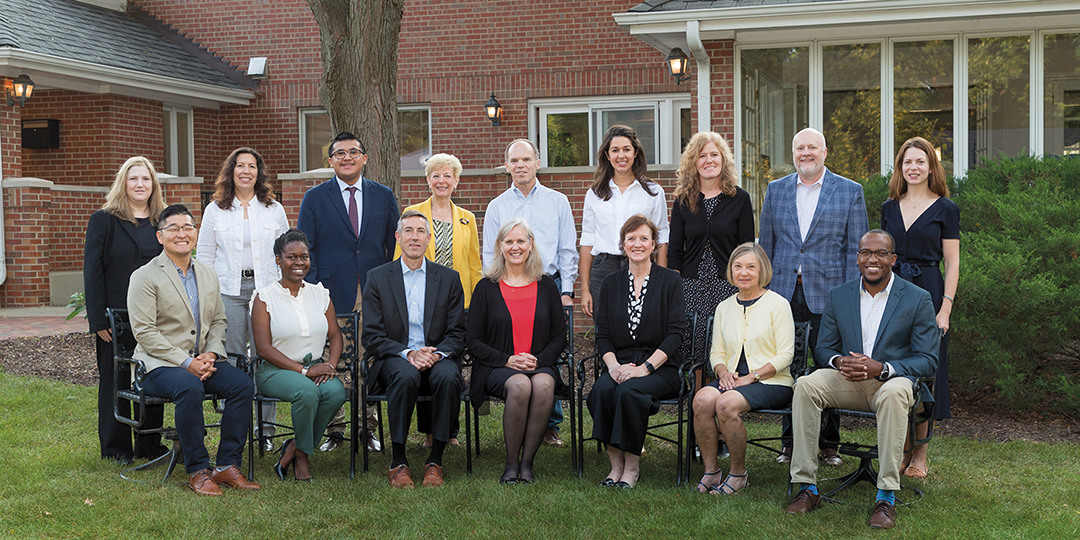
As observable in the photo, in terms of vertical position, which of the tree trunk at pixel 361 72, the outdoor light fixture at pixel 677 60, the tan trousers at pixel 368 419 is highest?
the outdoor light fixture at pixel 677 60

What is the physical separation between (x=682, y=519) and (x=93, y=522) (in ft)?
8.66

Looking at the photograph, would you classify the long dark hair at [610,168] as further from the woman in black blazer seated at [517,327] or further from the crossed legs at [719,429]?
the crossed legs at [719,429]

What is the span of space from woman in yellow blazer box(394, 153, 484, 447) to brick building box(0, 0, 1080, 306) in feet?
11.9

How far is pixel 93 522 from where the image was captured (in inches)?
161

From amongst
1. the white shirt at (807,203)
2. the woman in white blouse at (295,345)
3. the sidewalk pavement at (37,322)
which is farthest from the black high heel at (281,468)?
the sidewalk pavement at (37,322)

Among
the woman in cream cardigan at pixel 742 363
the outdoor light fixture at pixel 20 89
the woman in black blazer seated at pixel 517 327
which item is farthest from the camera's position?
the outdoor light fixture at pixel 20 89

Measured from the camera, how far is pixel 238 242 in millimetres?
5277

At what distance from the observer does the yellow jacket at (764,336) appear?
15.3 feet

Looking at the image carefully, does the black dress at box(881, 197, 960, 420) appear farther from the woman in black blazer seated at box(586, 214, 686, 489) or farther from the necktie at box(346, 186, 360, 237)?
the necktie at box(346, 186, 360, 237)

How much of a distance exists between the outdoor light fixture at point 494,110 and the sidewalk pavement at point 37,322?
224 inches

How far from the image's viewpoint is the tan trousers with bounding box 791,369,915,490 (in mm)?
4137

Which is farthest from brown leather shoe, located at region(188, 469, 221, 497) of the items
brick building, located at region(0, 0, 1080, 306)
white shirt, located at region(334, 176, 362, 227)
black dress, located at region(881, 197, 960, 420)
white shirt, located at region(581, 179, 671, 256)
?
brick building, located at region(0, 0, 1080, 306)

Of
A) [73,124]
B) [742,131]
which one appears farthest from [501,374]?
[73,124]

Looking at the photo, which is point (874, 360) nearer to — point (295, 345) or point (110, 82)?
point (295, 345)
